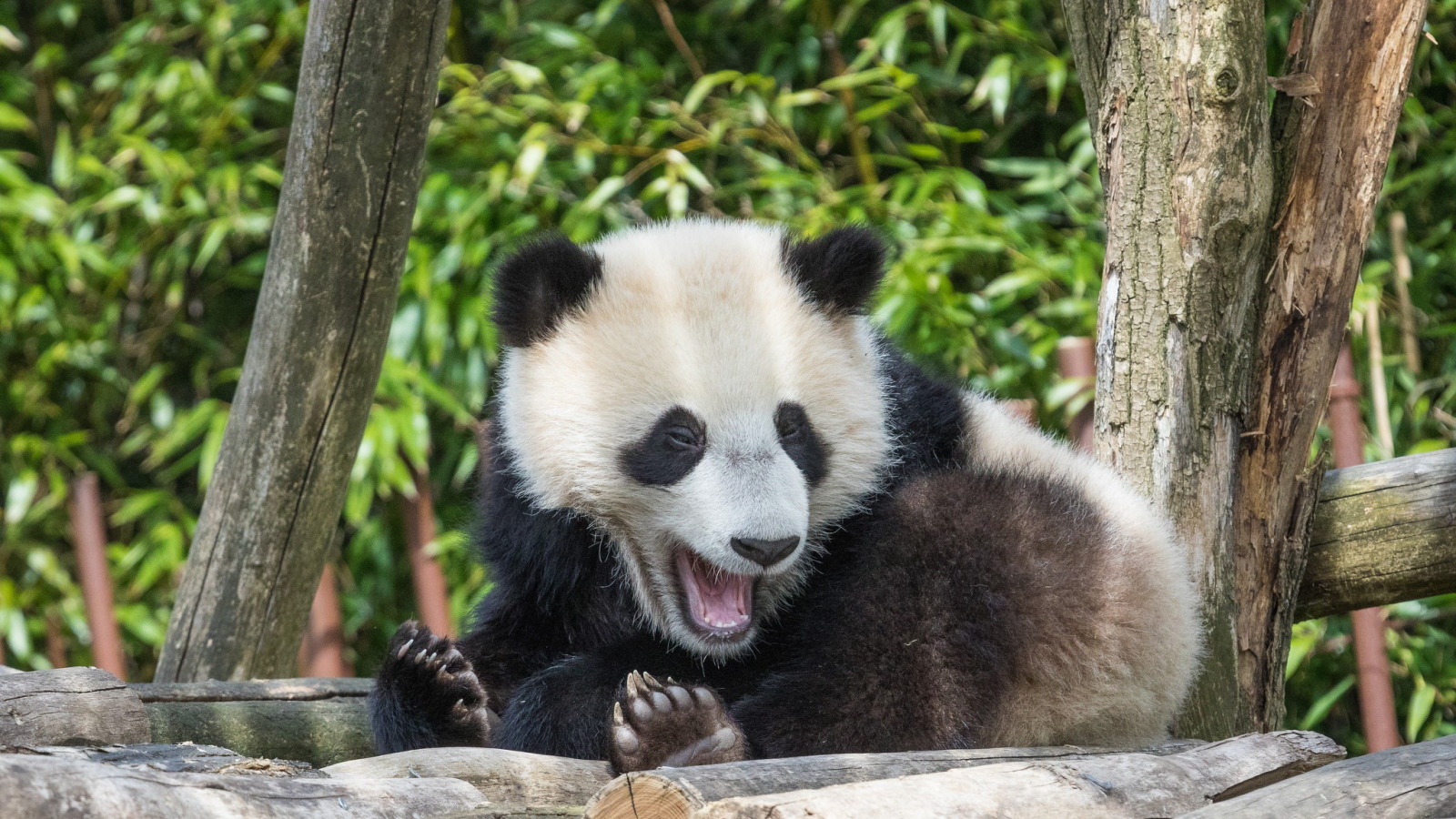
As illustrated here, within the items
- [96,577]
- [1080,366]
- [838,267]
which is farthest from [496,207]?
[838,267]

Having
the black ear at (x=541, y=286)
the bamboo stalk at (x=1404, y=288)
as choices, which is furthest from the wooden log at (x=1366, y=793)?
the bamboo stalk at (x=1404, y=288)

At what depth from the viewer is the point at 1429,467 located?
2.38m

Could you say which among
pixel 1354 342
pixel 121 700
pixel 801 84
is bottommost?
pixel 121 700

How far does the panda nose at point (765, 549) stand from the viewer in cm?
188

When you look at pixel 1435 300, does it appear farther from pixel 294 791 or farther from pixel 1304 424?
pixel 294 791

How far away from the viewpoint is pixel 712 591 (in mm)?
2166

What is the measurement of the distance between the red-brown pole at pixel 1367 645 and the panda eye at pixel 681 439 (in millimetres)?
1852

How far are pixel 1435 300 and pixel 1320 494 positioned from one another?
2102mm

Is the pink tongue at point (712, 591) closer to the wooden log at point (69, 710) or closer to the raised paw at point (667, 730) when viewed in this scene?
the raised paw at point (667, 730)

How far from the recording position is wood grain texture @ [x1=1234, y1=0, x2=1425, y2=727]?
218 cm

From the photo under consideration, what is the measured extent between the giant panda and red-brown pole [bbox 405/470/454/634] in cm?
141

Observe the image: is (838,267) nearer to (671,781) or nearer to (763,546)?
(763,546)

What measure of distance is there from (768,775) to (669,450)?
28.3 inches

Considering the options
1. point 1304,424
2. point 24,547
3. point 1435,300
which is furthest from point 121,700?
point 1435,300
